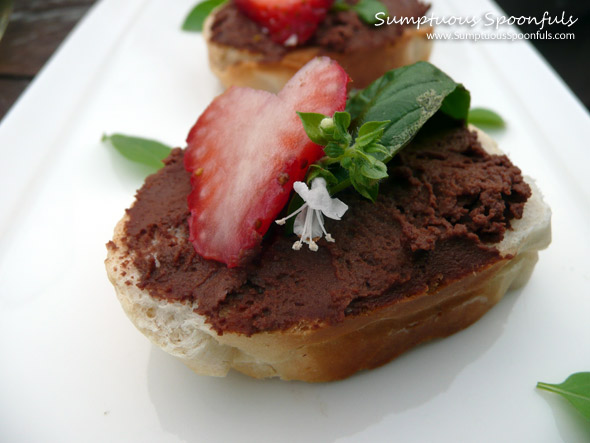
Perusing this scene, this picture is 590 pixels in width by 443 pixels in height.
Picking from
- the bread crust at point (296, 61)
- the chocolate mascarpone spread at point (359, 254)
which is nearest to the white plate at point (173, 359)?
the chocolate mascarpone spread at point (359, 254)

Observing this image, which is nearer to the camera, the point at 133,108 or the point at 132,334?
the point at 132,334

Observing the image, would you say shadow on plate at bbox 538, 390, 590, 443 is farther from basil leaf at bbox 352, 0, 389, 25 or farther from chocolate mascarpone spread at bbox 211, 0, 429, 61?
basil leaf at bbox 352, 0, 389, 25

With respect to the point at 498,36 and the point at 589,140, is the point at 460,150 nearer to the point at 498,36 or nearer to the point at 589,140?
the point at 589,140

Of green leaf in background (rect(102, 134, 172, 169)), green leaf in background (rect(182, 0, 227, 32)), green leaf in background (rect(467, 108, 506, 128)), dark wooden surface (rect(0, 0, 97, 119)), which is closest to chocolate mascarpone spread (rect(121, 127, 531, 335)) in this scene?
green leaf in background (rect(102, 134, 172, 169))

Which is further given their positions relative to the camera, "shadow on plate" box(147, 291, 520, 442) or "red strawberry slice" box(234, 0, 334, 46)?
"red strawberry slice" box(234, 0, 334, 46)

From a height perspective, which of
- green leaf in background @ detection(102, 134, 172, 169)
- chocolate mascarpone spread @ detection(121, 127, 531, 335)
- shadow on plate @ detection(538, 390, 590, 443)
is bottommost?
shadow on plate @ detection(538, 390, 590, 443)

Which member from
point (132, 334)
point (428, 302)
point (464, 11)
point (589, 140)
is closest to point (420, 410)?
point (428, 302)

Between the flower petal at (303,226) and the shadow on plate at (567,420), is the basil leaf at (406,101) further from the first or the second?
the shadow on plate at (567,420)
